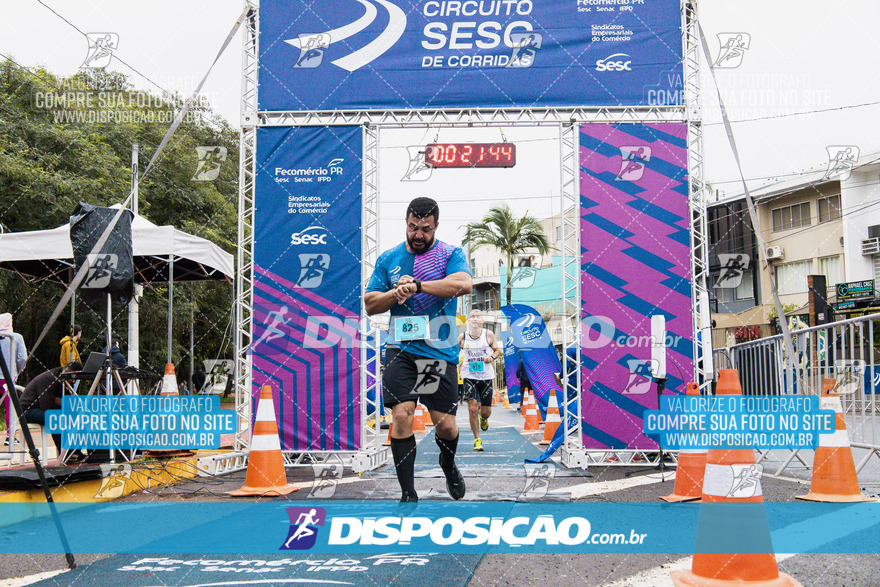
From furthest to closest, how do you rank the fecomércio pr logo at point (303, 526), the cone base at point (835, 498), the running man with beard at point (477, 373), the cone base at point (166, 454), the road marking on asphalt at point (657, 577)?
the running man with beard at point (477, 373) < the cone base at point (166, 454) < the cone base at point (835, 498) < the fecomércio pr logo at point (303, 526) < the road marking on asphalt at point (657, 577)

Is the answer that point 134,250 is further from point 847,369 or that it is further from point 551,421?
point 847,369

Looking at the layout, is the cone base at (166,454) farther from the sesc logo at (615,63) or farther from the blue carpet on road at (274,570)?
the sesc logo at (615,63)

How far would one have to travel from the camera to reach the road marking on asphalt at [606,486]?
6.93m

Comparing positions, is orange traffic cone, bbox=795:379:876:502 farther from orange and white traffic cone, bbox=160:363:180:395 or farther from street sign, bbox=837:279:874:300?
street sign, bbox=837:279:874:300

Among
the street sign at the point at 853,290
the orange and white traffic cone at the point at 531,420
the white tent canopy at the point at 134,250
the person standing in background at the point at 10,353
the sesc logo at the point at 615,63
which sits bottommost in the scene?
the orange and white traffic cone at the point at 531,420

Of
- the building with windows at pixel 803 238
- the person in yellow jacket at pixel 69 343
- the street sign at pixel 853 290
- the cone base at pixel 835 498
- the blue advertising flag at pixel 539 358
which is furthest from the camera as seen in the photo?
the building with windows at pixel 803 238

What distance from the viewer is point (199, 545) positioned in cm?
472

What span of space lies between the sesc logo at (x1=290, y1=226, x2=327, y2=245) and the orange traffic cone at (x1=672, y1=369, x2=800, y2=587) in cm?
653

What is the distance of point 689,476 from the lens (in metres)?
6.29

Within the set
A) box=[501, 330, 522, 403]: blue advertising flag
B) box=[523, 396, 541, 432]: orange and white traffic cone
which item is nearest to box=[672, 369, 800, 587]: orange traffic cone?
box=[523, 396, 541, 432]: orange and white traffic cone

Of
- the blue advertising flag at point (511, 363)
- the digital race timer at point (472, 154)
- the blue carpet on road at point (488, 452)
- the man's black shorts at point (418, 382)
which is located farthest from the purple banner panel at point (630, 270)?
the blue advertising flag at point (511, 363)

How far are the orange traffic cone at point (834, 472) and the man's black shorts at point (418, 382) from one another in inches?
122

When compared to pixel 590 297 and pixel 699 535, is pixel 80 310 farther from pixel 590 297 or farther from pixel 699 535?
pixel 699 535

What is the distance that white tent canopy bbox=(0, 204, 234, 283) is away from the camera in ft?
33.1
